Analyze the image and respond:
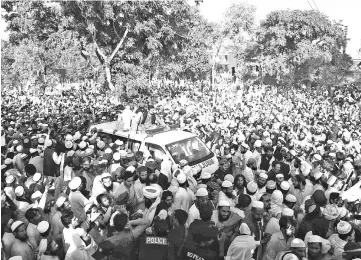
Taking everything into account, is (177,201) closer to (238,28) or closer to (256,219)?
(256,219)

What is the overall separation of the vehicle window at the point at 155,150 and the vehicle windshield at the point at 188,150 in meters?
0.16

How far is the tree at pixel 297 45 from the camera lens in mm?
18922

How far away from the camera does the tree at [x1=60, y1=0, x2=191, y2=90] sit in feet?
43.7

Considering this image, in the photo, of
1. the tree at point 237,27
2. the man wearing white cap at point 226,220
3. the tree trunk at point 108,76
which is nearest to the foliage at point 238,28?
the tree at point 237,27

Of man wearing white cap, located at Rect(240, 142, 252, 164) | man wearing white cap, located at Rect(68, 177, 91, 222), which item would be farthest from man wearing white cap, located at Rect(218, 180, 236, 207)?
man wearing white cap, located at Rect(240, 142, 252, 164)

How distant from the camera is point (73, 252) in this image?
386 cm

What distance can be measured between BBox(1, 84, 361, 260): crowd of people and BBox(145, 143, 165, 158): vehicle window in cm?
7

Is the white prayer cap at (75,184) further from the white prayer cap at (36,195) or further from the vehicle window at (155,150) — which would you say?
the vehicle window at (155,150)

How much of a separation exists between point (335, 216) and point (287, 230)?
80 cm

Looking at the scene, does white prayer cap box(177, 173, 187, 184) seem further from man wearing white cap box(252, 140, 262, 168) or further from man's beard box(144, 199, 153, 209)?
man wearing white cap box(252, 140, 262, 168)

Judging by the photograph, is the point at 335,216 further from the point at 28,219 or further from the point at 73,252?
the point at 28,219

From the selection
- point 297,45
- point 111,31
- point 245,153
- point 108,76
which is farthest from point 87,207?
point 297,45

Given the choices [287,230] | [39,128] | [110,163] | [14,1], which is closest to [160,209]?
[287,230]

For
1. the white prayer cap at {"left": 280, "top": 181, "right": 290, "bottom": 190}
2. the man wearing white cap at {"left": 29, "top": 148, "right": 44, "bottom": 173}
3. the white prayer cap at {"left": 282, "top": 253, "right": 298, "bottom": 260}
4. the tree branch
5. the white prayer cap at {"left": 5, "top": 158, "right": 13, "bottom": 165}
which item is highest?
the tree branch
